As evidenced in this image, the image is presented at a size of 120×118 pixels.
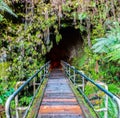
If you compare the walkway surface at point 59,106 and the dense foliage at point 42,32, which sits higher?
the dense foliage at point 42,32

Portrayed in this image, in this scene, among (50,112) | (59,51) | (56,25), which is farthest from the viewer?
(59,51)

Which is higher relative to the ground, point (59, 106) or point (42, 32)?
point (42, 32)

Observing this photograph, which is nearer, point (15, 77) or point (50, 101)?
point (50, 101)

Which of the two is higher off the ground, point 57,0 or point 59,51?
point 57,0

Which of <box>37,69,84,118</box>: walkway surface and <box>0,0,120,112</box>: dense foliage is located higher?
<box>0,0,120,112</box>: dense foliage

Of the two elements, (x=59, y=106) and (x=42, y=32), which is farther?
(x=42, y=32)

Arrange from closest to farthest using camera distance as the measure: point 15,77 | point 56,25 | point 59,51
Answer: point 15,77
point 56,25
point 59,51

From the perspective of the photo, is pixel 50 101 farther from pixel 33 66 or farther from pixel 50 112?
pixel 33 66

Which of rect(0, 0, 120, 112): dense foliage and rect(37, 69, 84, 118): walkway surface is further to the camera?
rect(0, 0, 120, 112): dense foliage

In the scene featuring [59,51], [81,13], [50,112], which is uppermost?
[81,13]

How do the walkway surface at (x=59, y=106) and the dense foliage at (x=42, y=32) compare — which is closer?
the walkway surface at (x=59, y=106)

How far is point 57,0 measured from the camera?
13.1 m

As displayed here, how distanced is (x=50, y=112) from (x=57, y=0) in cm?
835

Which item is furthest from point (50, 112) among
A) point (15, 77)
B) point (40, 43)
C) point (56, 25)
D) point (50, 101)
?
point (56, 25)
